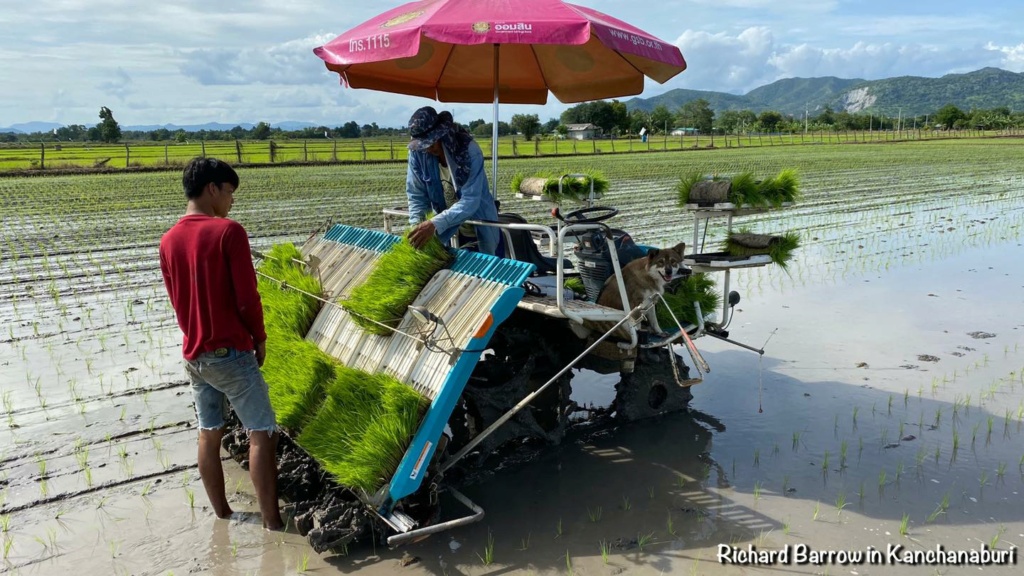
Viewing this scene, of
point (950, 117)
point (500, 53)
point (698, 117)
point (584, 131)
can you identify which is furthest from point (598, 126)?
point (500, 53)

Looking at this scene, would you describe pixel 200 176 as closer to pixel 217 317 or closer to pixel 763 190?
pixel 217 317

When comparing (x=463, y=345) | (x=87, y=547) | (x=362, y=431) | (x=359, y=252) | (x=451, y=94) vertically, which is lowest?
(x=87, y=547)

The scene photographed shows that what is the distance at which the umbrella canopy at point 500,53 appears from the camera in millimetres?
4039

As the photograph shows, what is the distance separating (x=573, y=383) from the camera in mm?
6082

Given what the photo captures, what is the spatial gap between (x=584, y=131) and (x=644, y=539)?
86.3 metres

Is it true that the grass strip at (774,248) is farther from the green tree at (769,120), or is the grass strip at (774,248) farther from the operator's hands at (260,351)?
the green tree at (769,120)

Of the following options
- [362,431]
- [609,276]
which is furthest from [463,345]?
[609,276]

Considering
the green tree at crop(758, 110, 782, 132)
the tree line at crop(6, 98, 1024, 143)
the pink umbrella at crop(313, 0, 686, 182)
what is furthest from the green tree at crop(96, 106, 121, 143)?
the green tree at crop(758, 110, 782, 132)

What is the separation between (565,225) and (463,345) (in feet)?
3.10

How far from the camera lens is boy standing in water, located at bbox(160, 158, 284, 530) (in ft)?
11.0

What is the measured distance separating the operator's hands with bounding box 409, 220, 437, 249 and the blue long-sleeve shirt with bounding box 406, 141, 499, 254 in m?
0.03

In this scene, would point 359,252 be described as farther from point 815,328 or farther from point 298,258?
point 815,328

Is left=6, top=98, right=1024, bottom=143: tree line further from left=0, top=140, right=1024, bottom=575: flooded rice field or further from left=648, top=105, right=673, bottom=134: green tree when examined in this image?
left=0, top=140, right=1024, bottom=575: flooded rice field

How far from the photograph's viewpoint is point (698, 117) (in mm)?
108750
